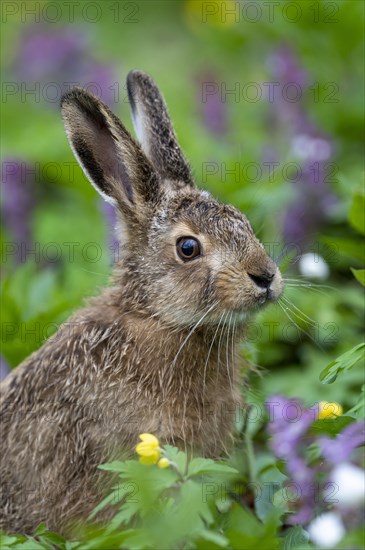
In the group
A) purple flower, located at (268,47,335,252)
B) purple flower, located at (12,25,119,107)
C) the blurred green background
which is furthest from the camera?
purple flower, located at (12,25,119,107)

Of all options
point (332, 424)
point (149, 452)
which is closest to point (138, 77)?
point (332, 424)

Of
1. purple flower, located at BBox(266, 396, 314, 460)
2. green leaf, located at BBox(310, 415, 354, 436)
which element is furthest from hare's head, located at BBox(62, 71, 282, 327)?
green leaf, located at BBox(310, 415, 354, 436)

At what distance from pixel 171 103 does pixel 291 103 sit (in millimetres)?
2287

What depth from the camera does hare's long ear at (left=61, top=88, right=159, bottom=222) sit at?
16.7ft

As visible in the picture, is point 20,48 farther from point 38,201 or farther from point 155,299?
point 155,299

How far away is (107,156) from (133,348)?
3.17ft

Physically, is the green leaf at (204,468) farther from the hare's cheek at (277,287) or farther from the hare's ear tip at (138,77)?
the hare's ear tip at (138,77)

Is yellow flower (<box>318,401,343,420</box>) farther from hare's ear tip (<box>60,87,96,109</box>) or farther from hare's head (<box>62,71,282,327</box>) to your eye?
hare's ear tip (<box>60,87,96,109</box>)

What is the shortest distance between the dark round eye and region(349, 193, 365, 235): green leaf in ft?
2.71

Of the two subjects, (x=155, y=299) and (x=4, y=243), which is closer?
(x=155, y=299)

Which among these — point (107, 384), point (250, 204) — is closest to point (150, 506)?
point (107, 384)

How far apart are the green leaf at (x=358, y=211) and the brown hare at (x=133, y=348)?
62cm

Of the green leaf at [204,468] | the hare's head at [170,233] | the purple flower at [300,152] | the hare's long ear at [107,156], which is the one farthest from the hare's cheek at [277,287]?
the purple flower at [300,152]

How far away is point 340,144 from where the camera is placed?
8.41 m
